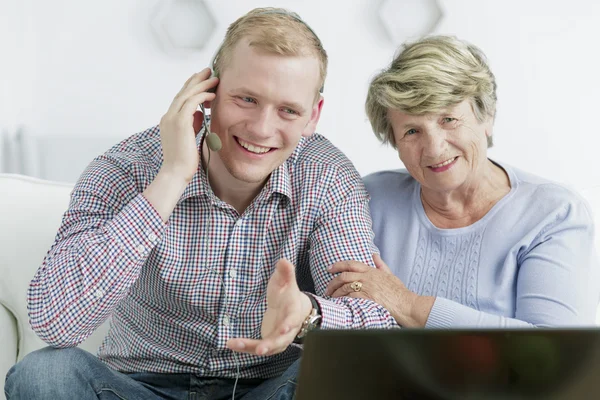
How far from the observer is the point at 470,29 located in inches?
113

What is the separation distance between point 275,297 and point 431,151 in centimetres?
71

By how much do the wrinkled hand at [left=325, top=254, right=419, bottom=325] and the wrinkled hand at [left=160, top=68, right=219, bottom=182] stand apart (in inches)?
15.9

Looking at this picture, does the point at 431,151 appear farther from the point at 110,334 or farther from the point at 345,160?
the point at 110,334

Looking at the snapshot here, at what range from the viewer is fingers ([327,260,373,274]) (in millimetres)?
1675

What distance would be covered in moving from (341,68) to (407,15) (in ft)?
1.06

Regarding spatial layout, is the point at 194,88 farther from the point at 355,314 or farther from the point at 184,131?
the point at 355,314

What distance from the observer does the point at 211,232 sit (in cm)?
175

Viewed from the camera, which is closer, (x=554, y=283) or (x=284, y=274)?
(x=284, y=274)

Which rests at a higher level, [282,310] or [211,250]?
[282,310]

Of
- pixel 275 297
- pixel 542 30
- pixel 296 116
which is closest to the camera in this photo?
pixel 275 297

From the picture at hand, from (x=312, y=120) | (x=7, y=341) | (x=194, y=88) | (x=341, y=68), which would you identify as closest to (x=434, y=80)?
(x=312, y=120)

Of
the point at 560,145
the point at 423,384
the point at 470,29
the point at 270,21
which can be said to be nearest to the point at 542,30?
the point at 470,29

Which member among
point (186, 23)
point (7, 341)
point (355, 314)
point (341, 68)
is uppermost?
point (186, 23)

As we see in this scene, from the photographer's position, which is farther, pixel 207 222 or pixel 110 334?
pixel 110 334
